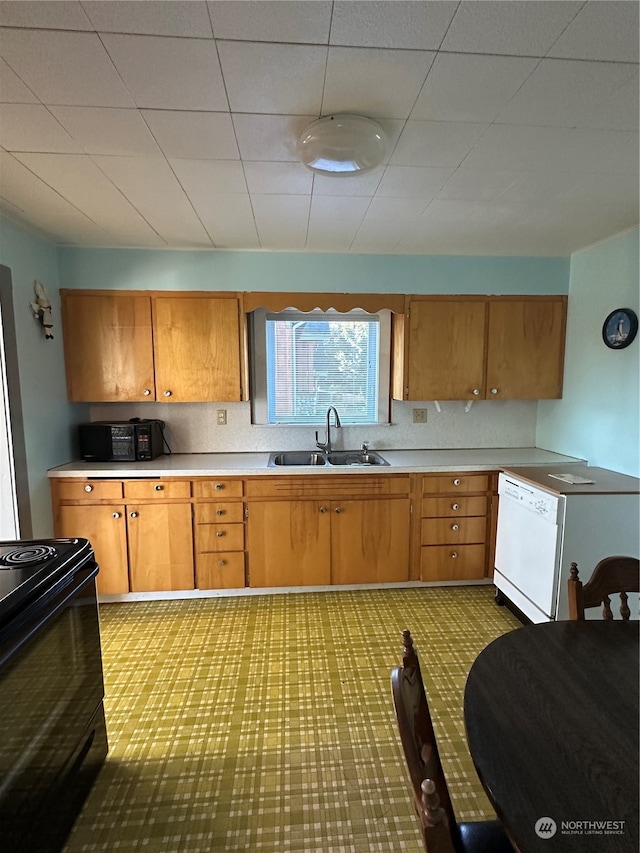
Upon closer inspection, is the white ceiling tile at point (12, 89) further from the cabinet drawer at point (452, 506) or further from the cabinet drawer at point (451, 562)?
the cabinet drawer at point (451, 562)

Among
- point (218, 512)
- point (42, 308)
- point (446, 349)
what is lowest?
point (218, 512)

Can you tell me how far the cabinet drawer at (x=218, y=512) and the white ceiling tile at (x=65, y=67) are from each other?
2185mm

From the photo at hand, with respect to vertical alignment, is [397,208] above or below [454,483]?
above

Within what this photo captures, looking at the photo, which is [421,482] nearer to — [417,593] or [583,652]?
[417,593]

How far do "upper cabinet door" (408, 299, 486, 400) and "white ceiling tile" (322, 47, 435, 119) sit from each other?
1758 millimetres

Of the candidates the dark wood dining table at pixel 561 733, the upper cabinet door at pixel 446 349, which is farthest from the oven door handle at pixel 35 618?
the upper cabinet door at pixel 446 349

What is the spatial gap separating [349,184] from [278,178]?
34 centimetres

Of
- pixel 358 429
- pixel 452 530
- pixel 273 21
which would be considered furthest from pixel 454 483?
pixel 273 21

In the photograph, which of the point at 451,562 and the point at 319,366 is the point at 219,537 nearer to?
the point at 319,366

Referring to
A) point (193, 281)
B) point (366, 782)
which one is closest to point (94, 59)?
point (193, 281)

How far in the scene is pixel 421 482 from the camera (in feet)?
9.56

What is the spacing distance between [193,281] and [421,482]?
2223mm

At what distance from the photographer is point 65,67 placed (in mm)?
1229

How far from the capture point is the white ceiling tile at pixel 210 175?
5.82ft
